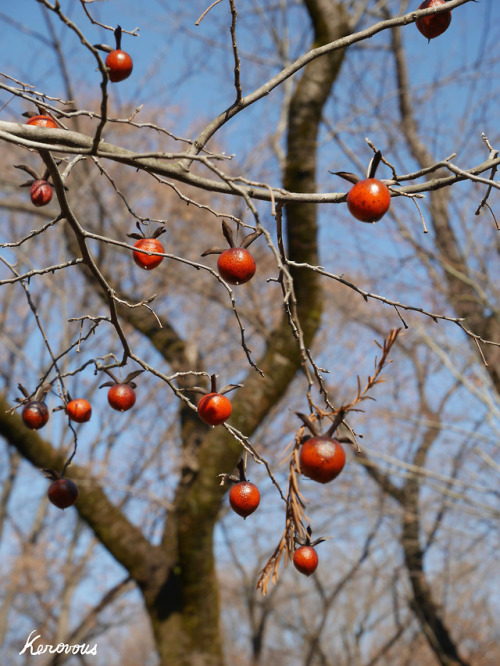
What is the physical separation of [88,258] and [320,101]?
4259mm

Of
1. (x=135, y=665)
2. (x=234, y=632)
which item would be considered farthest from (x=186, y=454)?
(x=135, y=665)

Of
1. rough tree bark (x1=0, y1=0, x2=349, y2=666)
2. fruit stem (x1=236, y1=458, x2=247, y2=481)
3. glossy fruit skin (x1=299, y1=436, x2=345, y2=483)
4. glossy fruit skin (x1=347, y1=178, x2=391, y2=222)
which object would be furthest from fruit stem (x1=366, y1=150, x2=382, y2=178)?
rough tree bark (x1=0, y1=0, x2=349, y2=666)

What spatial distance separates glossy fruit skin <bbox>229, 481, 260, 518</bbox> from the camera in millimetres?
1362

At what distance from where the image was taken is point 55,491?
5.40 ft

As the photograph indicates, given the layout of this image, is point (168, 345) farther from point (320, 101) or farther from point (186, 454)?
point (320, 101)

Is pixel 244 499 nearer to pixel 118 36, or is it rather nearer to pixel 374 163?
pixel 374 163

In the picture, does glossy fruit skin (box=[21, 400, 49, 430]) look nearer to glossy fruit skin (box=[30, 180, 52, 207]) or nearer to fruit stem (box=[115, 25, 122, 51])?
glossy fruit skin (box=[30, 180, 52, 207])

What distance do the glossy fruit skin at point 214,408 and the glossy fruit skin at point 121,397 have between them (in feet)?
0.88

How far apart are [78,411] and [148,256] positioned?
498mm

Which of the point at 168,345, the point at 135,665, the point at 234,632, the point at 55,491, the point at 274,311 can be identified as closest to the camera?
the point at 55,491

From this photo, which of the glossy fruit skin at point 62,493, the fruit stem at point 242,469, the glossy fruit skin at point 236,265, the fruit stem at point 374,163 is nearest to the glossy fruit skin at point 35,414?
the glossy fruit skin at point 62,493

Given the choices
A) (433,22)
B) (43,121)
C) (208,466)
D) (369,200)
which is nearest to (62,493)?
(43,121)

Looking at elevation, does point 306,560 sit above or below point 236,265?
below

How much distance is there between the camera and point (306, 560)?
1212mm
